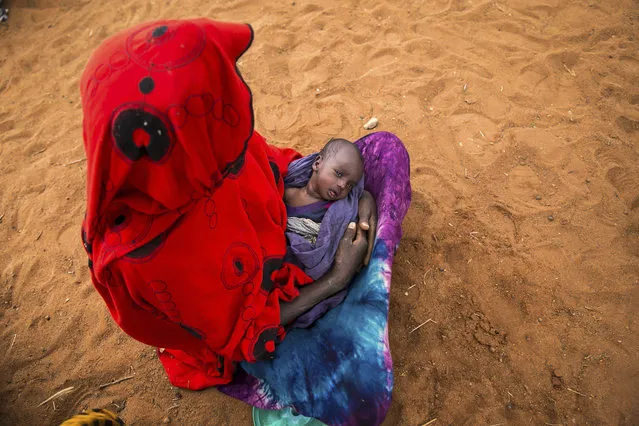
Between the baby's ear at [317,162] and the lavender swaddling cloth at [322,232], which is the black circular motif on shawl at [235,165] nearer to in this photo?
the lavender swaddling cloth at [322,232]

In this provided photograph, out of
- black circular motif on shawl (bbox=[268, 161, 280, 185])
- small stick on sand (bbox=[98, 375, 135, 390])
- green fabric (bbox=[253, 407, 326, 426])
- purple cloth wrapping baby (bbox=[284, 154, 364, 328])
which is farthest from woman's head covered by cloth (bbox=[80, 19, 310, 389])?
small stick on sand (bbox=[98, 375, 135, 390])

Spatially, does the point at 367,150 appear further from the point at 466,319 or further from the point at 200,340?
the point at 200,340

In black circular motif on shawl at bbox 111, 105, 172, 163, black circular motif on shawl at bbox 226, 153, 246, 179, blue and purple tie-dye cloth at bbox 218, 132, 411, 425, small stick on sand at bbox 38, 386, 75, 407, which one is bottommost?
small stick on sand at bbox 38, 386, 75, 407

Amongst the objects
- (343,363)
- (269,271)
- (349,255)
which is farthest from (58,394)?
(349,255)

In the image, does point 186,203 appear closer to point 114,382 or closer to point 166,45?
point 166,45

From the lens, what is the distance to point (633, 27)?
12.4 ft

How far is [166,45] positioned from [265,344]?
136 centimetres

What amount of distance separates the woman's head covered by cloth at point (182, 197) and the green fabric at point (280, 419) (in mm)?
381

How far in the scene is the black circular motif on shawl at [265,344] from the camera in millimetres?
1993

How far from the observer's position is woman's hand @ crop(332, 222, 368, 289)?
2.30m

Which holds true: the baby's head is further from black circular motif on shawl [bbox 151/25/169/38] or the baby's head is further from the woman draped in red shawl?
black circular motif on shawl [bbox 151/25/169/38]

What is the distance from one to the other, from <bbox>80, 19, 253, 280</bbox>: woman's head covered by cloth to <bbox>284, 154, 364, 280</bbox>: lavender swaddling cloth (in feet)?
3.09

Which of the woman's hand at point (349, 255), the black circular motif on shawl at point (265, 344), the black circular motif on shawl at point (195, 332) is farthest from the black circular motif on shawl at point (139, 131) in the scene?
the woman's hand at point (349, 255)

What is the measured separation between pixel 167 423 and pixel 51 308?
3.84 ft
